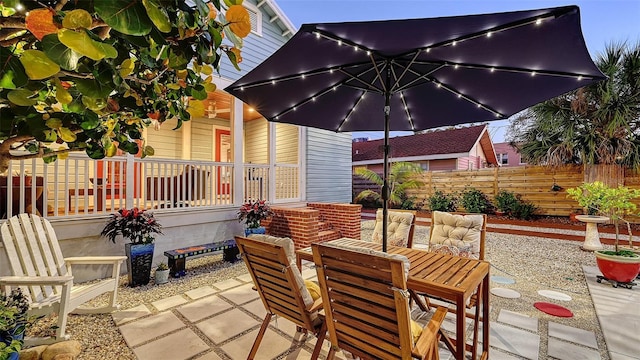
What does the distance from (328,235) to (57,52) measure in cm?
561

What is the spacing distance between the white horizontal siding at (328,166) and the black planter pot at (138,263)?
3.94m

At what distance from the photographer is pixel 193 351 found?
7.41 feet

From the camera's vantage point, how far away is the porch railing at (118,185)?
3.72 metres

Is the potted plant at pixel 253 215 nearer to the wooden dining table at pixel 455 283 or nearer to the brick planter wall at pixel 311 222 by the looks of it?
the brick planter wall at pixel 311 222

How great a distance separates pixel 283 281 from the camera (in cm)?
187

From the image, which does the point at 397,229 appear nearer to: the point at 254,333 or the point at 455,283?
the point at 455,283

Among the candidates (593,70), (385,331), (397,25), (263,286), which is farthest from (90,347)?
(593,70)

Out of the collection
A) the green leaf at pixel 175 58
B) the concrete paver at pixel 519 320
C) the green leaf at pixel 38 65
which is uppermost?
the green leaf at pixel 175 58

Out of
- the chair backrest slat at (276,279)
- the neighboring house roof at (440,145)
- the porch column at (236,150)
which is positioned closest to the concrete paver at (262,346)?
the chair backrest slat at (276,279)

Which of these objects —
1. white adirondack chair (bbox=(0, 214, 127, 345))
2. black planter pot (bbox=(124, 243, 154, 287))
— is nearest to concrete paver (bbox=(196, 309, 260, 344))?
white adirondack chair (bbox=(0, 214, 127, 345))

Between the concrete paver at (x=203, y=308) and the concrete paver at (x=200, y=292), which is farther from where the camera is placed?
the concrete paver at (x=200, y=292)

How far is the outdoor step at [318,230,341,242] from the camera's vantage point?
5.71m

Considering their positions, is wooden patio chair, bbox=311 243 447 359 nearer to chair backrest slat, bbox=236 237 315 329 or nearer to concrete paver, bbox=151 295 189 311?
chair backrest slat, bbox=236 237 315 329

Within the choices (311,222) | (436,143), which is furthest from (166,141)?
(436,143)
